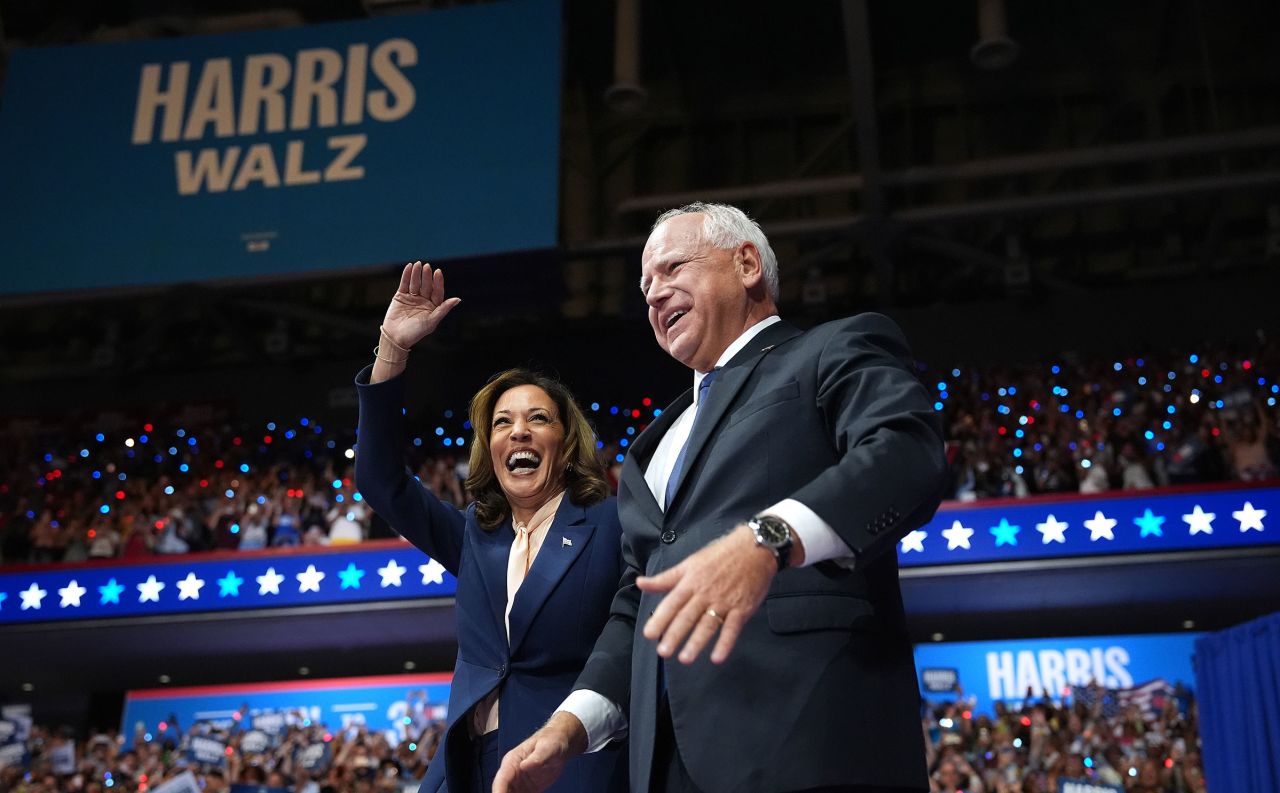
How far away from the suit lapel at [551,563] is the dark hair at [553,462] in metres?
0.06

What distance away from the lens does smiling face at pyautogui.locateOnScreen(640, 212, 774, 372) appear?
1.68 meters

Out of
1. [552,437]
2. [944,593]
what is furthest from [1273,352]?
[552,437]

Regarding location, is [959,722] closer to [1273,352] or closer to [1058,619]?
[1058,619]

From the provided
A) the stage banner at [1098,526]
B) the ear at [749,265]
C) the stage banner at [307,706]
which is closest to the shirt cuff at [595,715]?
the ear at [749,265]

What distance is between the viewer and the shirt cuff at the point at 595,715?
1.55 metres

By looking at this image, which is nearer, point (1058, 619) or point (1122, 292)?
point (1058, 619)

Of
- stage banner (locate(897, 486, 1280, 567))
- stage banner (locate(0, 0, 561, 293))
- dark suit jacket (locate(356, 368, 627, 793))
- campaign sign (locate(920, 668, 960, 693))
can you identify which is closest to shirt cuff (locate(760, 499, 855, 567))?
dark suit jacket (locate(356, 368, 627, 793))

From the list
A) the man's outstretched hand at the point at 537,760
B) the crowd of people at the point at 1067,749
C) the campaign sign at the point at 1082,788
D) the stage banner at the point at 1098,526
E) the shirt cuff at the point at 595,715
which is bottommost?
the man's outstretched hand at the point at 537,760

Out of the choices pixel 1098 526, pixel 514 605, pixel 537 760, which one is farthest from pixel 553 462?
pixel 1098 526

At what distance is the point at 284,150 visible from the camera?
10.6 meters

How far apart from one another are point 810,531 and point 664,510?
0.35m

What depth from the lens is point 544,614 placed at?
2078 mm

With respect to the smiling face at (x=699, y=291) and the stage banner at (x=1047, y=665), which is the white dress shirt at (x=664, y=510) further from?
the stage banner at (x=1047, y=665)

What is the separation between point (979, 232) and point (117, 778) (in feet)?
32.5
